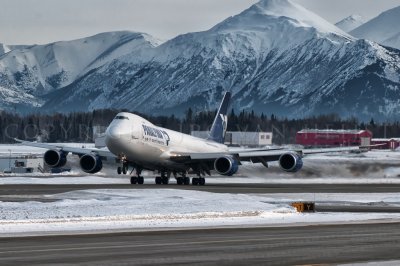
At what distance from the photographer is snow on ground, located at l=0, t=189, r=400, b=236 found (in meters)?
35.6

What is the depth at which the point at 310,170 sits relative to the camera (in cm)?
10175

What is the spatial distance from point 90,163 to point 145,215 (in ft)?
126

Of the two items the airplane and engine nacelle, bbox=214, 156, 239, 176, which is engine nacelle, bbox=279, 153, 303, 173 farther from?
engine nacelle, bbox=214, 156, 239, 176

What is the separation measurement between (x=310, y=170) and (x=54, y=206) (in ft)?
205

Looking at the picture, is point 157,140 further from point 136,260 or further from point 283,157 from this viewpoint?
point 136,260

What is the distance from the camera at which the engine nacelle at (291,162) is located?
76.2 metres

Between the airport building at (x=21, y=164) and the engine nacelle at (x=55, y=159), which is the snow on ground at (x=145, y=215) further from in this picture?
the airport building at (x=21, y=164)

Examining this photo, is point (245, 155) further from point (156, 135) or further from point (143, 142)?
point (143, 142)

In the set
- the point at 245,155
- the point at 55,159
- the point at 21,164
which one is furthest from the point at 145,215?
the point at 21,164

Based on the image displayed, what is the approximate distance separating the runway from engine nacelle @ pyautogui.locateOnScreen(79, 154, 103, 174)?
139ft

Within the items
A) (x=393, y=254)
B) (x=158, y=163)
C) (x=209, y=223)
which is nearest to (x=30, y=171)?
(x=158, y=163)

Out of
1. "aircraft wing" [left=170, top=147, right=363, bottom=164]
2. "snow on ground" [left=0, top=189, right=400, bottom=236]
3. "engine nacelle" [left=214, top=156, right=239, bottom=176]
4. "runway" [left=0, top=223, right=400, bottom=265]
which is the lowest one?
"runway" [left=0, top=223, right=400, bottom=265]

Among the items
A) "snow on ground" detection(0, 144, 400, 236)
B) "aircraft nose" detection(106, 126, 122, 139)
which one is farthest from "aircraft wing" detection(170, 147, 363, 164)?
"snow on ground" detection(0, 144, 400, 236)

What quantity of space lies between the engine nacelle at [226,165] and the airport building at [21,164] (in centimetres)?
3803
